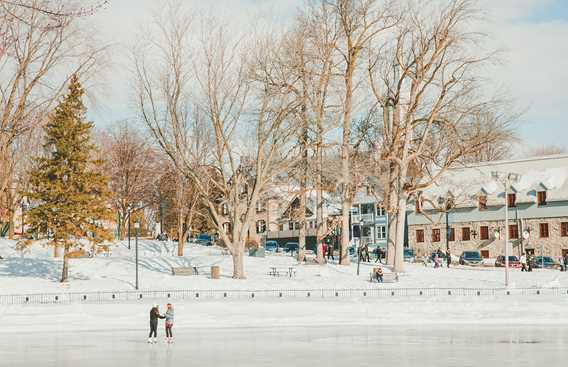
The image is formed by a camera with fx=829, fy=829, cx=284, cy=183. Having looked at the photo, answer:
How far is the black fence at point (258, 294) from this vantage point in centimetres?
4012

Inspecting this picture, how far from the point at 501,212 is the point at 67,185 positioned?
146 feet

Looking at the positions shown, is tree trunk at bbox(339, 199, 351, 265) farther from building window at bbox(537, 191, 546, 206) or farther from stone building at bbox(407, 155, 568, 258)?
building window at bbox(537, 191, 546, 206)

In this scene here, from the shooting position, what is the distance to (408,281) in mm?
49719

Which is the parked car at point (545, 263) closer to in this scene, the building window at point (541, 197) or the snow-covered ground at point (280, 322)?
the snow-covered ground at point (280, 322)

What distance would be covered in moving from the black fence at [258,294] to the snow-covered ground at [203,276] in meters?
2.54

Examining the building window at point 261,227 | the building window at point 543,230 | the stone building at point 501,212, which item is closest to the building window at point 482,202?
the stone building at point 501,212

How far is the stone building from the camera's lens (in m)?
73.9

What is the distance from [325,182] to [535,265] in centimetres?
1802

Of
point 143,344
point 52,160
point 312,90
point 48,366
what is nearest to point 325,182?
point 312,90

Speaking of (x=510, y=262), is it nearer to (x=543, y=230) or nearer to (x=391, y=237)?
(x=543, y=230)

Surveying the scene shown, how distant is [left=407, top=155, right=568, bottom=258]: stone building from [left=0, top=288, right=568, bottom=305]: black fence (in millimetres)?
26586

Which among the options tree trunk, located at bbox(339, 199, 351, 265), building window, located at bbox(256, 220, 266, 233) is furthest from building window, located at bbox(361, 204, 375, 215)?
tree trunk, located at bbox(339, 199, 351, 265)

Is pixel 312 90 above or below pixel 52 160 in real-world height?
above

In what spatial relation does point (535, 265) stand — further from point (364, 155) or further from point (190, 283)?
point (190, 283)
